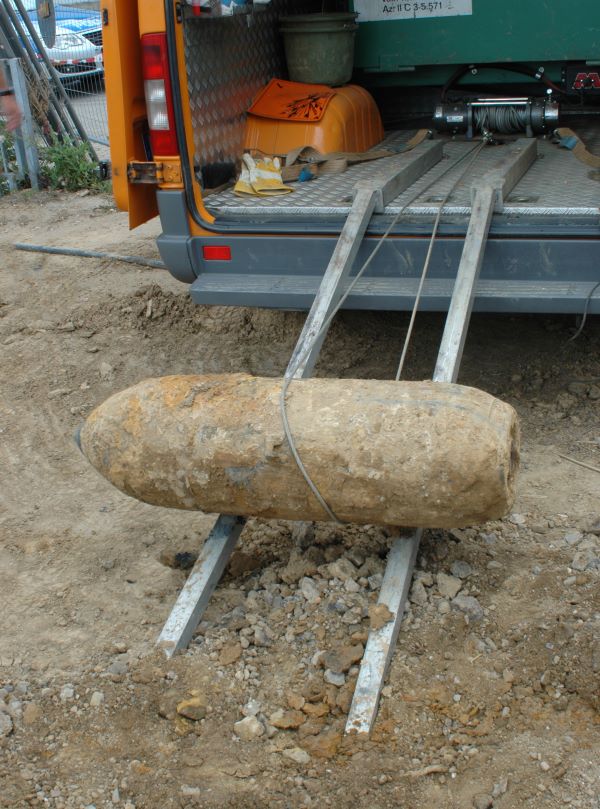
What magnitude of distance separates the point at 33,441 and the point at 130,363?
828mm

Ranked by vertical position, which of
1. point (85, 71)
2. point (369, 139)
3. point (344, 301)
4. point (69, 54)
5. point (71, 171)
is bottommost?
point (71, 171)

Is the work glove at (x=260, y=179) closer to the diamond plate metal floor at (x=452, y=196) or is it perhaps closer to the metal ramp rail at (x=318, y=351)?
the diamond plate metal floor at (x=452, y=196)

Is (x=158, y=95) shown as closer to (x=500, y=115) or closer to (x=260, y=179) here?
(x=260, y=179)

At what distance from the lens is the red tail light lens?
417 cm

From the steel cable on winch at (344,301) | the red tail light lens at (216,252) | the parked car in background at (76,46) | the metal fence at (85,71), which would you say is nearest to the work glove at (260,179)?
the red tail light lens at (216,252)

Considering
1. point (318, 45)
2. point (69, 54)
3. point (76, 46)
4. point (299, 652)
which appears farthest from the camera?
point (76, 46)

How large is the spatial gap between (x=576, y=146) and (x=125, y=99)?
100.0 inches

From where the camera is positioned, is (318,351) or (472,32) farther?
(472,32)

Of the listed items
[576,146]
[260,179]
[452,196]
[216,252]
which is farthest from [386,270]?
[576,146]

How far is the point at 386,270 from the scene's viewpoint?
401cm

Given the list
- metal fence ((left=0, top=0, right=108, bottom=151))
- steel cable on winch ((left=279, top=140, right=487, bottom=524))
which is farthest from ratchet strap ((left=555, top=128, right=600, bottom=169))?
metal fence ((left=0, top=0, right=108, bottom=151))

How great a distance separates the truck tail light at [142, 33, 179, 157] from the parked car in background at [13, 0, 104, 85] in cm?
760

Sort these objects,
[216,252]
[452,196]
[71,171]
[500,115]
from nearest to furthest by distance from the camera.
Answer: [216,252] → [452,196] → [500,115] → [71,171]

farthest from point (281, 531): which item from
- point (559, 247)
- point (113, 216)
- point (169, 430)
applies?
point (113, 216)
